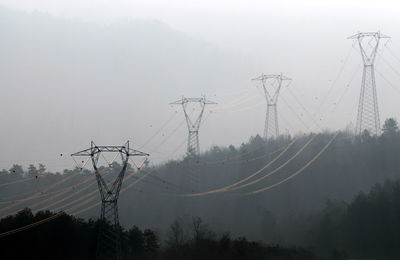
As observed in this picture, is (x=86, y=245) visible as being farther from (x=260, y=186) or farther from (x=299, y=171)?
(x=299, y=171)

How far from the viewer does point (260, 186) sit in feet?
327

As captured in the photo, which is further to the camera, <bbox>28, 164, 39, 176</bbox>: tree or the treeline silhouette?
<bbox>28, 164, 39, 176</bbox>: tree

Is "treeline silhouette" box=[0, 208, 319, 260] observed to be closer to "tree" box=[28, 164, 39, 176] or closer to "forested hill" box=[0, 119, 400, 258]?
"forested hill" box=[0, 119, 400, 258]

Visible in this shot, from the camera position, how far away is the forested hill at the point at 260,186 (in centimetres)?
8488

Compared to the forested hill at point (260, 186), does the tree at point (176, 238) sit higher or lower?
lower

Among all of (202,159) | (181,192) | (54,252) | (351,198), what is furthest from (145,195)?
(54,252)

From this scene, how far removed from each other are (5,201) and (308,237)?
55261 millimetres

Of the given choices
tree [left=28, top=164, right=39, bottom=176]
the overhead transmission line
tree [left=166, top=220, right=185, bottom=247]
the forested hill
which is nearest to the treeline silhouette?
tree [left=166, top=220, right=185, bottom=247]

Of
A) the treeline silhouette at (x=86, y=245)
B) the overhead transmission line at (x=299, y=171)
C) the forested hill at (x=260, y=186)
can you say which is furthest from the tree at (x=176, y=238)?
the overhead transmission line at (x=299, y=171)

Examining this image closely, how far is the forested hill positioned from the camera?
84875 millimetres

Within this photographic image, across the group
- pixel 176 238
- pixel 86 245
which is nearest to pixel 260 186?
pixel 176 238

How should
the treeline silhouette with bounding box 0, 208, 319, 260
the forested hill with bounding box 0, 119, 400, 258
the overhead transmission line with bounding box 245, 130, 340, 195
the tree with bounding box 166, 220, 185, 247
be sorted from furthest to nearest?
the overhead transmission line with bounding box 245, 130, 340, 195 → the forested hill with bounding box 0, 119, 400, 258 → the tree with bounding box 166, 220, 185, 247 → the treeline silhouette with bounding box 0, 208, 319, 260

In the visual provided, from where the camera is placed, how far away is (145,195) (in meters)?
108

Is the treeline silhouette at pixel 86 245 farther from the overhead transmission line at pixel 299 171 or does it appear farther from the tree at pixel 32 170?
the tree at pixel 32 170
